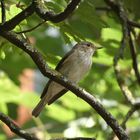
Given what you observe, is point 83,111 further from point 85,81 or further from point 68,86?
point 68,86

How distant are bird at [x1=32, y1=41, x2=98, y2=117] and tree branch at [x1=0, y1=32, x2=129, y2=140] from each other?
6.50 ft

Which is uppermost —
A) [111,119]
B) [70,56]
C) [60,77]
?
[60,77]

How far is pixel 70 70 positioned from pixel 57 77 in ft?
7.39

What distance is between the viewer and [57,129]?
23.4ft

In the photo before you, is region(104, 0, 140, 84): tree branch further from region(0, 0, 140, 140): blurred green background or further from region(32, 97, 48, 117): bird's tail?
region(32, 97, 48, 117): bird's tail

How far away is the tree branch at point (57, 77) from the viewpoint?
10.6 ft

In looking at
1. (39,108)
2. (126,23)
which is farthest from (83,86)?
(126,23)

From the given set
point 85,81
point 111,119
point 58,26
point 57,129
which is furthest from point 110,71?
point 111,119

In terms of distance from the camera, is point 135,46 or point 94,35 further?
point 94,35

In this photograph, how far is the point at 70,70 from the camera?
556 centimetres

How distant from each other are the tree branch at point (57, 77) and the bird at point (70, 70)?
77.9 inches

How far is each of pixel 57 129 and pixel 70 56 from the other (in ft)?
5.22

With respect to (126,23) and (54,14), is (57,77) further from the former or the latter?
(126,23)

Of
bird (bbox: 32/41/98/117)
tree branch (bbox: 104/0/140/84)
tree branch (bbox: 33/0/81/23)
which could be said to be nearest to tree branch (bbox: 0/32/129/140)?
tree branch (bbox: 33/0/81/23)
